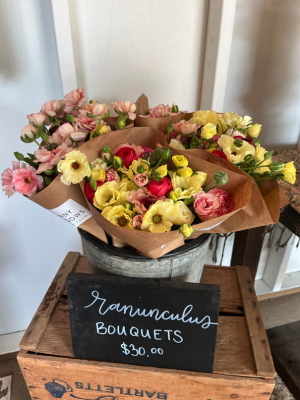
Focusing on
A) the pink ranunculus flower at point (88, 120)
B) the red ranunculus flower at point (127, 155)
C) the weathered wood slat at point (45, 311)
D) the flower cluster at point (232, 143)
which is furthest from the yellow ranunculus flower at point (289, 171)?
the weathered wood slat at point (45, 311)

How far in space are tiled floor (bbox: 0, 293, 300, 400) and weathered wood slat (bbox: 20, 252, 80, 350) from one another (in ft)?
3.00

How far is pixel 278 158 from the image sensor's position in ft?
3.81

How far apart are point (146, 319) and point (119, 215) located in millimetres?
239

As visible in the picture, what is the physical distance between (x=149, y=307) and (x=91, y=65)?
80 centimetres

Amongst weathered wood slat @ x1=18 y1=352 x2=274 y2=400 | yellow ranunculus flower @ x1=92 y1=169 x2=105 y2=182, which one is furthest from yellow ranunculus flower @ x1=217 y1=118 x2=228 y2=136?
weathered wood slat @ x1=18 y1=352 x2=274 y2=400

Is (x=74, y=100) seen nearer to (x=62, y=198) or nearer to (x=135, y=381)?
(x=62, y=198)

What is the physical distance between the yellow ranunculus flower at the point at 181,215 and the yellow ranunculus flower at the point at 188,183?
0.06 feet

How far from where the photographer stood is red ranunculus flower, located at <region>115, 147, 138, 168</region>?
60 centimetres

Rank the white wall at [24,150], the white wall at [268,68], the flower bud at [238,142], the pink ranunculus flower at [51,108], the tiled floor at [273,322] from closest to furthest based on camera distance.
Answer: the flower bud at [238,142] < the pink ranunculus flower at [51,108] < the white wall at [24,150] < the white wall at [268,68] < the tiled floor at [273,322]

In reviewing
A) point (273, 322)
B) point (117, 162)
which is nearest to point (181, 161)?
point (117, 162)

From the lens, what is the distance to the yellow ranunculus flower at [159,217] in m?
0.51

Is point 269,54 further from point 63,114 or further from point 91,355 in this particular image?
point 91,355

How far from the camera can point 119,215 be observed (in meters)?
0.54

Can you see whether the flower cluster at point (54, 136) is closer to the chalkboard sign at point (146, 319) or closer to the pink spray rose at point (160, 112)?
the pink spray rose at point (160, 112)
